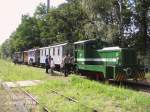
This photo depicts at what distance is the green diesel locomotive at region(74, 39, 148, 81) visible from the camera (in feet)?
72.7

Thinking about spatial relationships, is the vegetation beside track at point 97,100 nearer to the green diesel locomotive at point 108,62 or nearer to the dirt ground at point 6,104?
the dirt ground at point 6,104

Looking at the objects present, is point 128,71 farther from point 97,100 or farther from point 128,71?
point 97,100

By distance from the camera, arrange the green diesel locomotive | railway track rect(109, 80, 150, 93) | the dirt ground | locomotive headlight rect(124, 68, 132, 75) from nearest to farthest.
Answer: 1. the dirt ground
2. railway track rect(109, 80, 150, 93)
3. locomotive headlight rect(124, 68, 132, 75)
4. the green diesel locomotive

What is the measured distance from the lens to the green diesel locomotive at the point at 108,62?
22.2m

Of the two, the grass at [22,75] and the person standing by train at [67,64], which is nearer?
the grass at [22,75]

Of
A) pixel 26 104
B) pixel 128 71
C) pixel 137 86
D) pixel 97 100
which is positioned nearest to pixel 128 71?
pixel 128 71

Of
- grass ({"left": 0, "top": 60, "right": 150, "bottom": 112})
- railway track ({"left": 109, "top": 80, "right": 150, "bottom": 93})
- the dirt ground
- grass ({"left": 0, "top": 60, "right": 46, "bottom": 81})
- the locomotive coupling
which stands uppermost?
the locomotive coupling

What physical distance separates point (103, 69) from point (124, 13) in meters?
13.2

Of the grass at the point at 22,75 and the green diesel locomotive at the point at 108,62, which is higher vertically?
the green diesel locomotive at the point at 108,62

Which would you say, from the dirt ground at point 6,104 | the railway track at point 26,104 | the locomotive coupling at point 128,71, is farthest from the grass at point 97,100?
A: the locomotive coupling at point 128,71

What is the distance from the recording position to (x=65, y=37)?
172 ft

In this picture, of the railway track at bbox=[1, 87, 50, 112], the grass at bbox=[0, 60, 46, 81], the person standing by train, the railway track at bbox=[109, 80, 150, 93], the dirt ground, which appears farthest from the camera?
the person standing by train

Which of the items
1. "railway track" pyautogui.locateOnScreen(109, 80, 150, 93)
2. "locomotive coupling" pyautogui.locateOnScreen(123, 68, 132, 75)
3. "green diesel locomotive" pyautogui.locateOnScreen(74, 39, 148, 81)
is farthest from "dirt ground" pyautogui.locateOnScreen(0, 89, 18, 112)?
"railway track" pyautogui.locateOnScreen(109, 80, 150, 93)

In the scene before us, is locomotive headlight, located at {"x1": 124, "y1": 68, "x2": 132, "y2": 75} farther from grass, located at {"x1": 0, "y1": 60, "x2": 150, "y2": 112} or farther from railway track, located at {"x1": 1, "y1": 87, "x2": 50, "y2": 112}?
railway track, located at {"x1": 1, "y1": 87, "x2": 50, "y2": 112}
